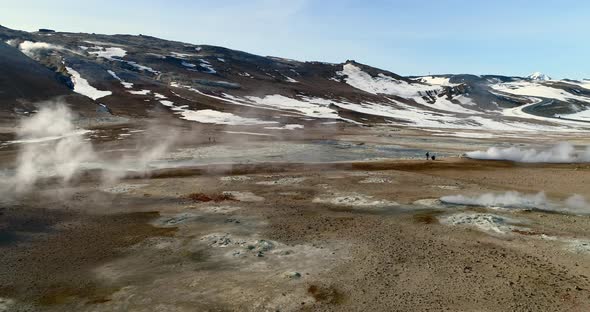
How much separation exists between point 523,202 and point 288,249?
2018cm

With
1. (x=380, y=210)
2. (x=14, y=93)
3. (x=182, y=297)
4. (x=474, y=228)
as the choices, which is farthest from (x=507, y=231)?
(x=14, y=93)

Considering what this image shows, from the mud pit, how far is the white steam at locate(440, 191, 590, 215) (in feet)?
4.25

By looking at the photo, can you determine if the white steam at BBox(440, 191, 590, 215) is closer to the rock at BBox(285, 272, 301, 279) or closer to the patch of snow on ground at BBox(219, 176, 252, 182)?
the rock at BBox(285, 272, 301, 279)

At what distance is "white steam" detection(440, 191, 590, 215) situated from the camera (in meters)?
32.7

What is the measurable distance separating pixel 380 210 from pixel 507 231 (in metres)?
8.45

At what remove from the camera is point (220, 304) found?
720 inches

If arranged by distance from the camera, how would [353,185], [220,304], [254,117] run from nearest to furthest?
[220,304], [353,185], [254,117]

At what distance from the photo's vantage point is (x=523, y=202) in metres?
34.2

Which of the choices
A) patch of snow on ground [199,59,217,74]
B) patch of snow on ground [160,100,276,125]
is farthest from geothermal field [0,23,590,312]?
patch of snow on ground [199,59,217,74]

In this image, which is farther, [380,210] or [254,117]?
[254,117]

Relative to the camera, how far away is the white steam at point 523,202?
32688mm

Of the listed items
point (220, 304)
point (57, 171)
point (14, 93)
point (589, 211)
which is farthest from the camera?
point (14, 93)

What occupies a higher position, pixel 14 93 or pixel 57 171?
pixel 14 93

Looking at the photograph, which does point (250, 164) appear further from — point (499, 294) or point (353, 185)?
point (499, 294)
